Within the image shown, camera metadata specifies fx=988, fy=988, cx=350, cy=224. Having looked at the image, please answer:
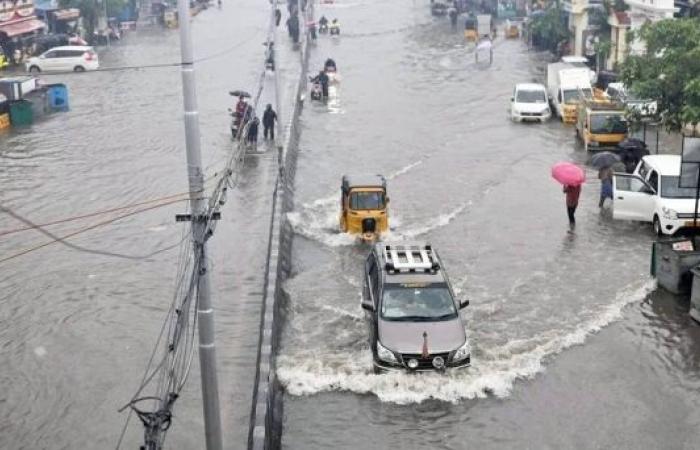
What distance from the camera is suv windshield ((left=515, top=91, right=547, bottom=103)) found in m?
36.0

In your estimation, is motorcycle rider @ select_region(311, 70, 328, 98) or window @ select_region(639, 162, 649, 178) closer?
window @ select_region(639, 162, 649, 178)

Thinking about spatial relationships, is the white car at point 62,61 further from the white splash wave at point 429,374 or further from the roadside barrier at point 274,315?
the white splash wave at point 429,374

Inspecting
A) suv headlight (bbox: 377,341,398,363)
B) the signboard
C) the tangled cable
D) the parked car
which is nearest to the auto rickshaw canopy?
the tangled cable

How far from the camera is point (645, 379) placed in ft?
49.5

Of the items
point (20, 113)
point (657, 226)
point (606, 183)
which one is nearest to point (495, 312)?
point (657, 226)

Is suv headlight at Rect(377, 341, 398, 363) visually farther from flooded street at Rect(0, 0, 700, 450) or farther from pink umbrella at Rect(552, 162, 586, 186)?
pink umbrella at Rect(552, 162, 586, 186)

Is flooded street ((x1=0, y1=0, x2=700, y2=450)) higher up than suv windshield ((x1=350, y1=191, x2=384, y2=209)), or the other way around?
suv windshield ((x1=350, y1=191, x2=384, y2=209))

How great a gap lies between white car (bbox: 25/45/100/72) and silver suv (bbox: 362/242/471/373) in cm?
3502

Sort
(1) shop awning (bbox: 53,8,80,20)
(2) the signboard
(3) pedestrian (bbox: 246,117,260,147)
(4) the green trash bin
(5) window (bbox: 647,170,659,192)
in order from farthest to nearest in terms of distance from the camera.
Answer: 1. (1) shop awning (bbox: 53,8,80,20)
2. (2) the signboard
3. (4) the green trash bin
4. (3) pedestrian (bbox: 246,117,260,147)
5. (5) window (bbox: 647,170,659,192)

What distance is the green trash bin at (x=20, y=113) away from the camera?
1390 inches

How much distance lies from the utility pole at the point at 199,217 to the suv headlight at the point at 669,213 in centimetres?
1340

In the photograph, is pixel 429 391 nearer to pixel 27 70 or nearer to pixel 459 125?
pixel 459 125

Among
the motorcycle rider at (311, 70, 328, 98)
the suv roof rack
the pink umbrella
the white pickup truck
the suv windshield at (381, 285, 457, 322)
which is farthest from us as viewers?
the motorcycle rider at (311, 70, 328, 98)

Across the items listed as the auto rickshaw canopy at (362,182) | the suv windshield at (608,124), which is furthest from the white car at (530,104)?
the auto rickshaw canopy at (362,182)
